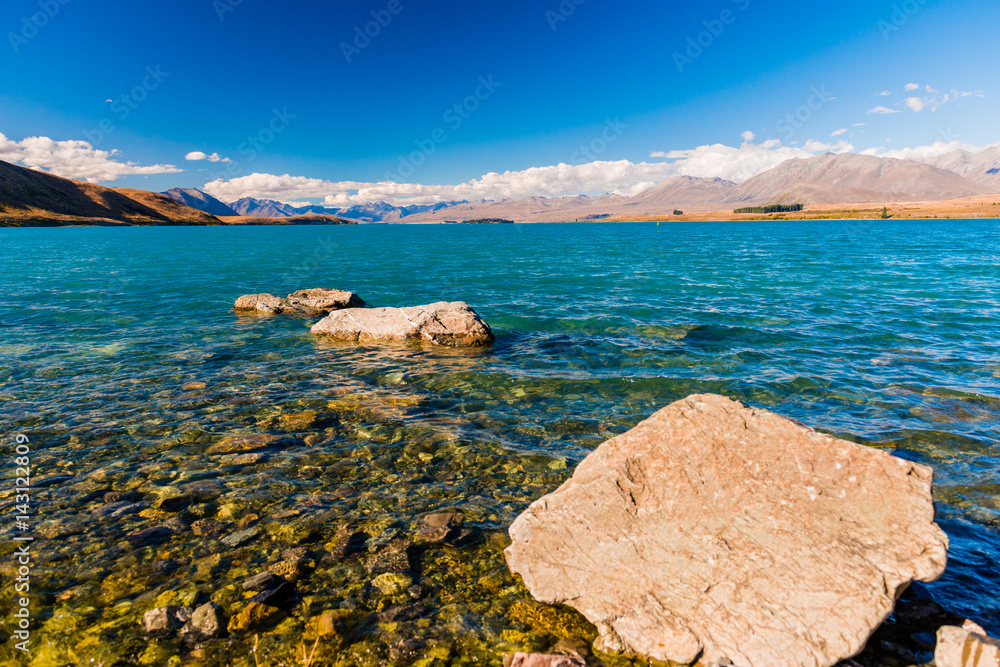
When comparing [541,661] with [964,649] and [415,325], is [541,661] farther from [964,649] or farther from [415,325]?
[415,325]

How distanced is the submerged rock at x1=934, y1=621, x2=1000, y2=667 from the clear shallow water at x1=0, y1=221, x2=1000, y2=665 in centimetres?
173

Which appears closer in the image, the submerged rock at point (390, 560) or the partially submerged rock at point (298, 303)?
the submerged rock at point (390, 560)

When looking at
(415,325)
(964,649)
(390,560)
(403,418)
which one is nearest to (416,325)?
(415,325)

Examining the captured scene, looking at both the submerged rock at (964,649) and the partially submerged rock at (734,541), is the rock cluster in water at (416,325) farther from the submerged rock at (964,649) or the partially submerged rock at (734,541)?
the submerged rock at (964,649)

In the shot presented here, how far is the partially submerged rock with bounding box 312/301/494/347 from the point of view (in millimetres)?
19328

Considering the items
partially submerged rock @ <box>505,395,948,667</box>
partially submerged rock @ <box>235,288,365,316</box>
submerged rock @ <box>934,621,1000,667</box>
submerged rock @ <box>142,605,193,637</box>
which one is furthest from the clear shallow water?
submerged rock @ <box>934,621,1000,667</box>

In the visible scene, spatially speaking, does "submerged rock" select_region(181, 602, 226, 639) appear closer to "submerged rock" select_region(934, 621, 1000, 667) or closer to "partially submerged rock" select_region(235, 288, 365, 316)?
"submerged rock" select_region(934, 621, 1000, 667)

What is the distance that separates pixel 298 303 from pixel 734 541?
25.5 meters

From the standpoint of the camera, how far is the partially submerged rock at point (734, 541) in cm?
504

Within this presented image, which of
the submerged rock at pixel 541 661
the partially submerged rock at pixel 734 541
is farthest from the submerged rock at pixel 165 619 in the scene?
the partially submerged rock at pixel 734 541

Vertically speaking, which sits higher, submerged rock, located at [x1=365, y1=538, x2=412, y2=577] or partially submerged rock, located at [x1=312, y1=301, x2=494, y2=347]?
partially submerged rock, located at [x1=312, y1=301, x2=494, y2=347]

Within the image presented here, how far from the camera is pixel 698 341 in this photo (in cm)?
1966

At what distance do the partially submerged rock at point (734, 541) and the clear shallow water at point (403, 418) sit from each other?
1.17m

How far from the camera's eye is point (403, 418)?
11.9m
